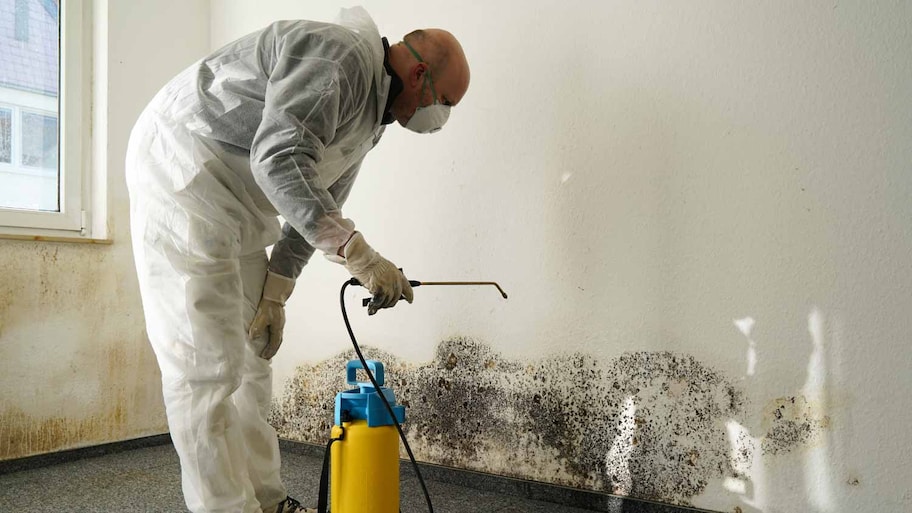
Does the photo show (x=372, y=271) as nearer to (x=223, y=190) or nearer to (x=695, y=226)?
(x=223, y=190)

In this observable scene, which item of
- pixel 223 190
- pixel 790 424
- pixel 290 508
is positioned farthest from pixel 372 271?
pixel 790 424

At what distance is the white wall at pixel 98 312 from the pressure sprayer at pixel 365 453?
1506mm

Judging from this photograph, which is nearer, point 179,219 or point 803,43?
point 179,219

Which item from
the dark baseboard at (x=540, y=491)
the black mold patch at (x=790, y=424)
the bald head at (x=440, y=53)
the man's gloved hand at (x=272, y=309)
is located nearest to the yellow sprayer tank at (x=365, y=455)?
the man's gloved hand at (x=272, y=309)

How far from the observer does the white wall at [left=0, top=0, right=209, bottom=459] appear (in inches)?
87.8

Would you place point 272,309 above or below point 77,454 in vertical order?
above

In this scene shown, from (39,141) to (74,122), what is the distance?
0.16m

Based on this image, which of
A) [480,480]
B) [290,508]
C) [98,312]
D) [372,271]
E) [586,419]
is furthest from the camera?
[98,312]

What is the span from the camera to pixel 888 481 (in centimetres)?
137

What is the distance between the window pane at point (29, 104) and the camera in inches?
91.4

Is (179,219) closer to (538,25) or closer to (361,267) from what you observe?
(361,267)

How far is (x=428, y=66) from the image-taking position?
56.6 inches

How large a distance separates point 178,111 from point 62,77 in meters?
1.52

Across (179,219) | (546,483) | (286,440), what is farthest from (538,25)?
(286,440)
